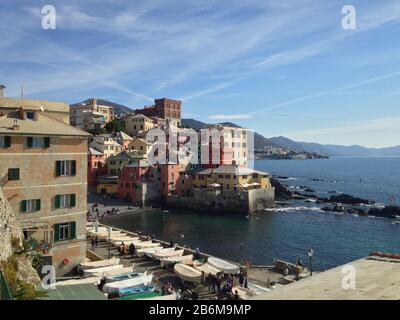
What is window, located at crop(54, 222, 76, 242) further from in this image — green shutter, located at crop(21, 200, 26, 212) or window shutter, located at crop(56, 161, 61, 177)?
window shutter, located at crop(56, 161, 61, 177)

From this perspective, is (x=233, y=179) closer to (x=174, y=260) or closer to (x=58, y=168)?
(x=174, y=260)

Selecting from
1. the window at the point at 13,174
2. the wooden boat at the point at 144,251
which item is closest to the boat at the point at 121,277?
the wooden boat at the point at 144,251

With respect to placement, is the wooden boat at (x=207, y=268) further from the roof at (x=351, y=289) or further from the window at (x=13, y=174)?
the roof at (x=351, y=289)

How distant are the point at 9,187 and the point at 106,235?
2121 cm

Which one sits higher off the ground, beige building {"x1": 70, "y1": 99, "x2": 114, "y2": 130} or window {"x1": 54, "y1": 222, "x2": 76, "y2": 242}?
beige building {"x1": 70, "y1": 99, "x2": 114, "y2": 130}

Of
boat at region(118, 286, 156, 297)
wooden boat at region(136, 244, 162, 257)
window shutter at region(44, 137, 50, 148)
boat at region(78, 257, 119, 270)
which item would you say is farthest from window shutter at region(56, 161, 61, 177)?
wooden boat at region(136, 244, 162, 257)

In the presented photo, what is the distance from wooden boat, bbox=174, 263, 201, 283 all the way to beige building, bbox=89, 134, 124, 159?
265 feet

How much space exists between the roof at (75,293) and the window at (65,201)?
41.1 ft

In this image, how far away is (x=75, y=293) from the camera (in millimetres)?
17734

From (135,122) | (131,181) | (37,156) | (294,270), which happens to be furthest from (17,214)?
(135,122)

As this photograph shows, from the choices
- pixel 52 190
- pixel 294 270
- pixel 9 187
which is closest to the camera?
pixel 9 187

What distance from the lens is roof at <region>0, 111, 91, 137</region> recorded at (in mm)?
28109
